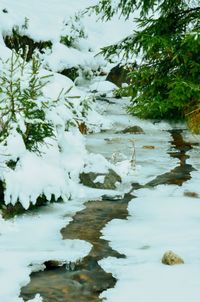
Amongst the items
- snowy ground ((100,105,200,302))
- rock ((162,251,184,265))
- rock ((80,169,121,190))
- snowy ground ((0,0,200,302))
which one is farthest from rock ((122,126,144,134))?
rock ((162,251,184,265))

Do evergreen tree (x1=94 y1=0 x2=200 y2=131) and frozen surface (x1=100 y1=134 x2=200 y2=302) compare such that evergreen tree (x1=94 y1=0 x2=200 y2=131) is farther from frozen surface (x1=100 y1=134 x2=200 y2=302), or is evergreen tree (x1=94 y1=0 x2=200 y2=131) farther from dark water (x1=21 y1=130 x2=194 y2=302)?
dark water (x1=21 y1=130 x2=194 y2=302)

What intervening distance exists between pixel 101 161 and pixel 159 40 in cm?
347

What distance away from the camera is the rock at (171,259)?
3.26 meters

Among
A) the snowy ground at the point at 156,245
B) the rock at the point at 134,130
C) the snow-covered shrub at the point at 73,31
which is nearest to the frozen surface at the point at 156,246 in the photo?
the snowy ground at the point at 156,245

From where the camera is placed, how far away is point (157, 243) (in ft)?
12.1

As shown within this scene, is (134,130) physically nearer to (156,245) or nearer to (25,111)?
(25,111)

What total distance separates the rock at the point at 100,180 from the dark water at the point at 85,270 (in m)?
0.36

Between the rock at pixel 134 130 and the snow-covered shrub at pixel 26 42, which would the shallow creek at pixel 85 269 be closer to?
the rock at pixel 134 130

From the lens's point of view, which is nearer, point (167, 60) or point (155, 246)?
point (155, 246)

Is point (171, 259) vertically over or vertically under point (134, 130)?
over

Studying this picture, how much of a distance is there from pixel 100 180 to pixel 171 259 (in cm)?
218

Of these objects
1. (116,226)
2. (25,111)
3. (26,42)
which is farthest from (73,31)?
(116,226)

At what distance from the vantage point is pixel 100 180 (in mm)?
5352

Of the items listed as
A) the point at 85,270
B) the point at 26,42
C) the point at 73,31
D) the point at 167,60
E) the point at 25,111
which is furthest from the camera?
the point at 73,31
